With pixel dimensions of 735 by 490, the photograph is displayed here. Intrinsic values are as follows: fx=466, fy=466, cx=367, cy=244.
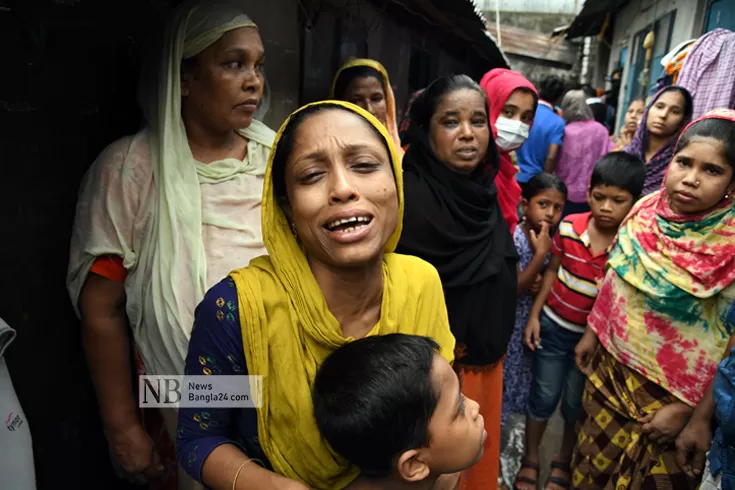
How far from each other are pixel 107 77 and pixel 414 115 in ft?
4.41

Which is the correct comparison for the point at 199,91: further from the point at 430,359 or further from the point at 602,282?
the point at 602,282

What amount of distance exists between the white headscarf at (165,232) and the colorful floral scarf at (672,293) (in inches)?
72.9

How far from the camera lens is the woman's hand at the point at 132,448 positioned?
1643 mm

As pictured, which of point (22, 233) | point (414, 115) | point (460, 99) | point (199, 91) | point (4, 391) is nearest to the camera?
point (4, 391)

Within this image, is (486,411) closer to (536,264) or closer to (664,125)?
(536,264)

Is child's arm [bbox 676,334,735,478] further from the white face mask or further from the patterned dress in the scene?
the white face mask

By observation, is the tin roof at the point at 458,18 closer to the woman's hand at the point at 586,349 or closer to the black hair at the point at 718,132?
the black hair at the point at 718,132

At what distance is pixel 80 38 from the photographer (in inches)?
66.5

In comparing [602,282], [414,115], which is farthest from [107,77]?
[602,282]

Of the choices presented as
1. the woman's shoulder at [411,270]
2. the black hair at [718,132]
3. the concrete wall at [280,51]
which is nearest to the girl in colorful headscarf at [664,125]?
the black hair at [718,132]

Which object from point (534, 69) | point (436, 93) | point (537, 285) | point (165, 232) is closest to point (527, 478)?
point (537, 285)

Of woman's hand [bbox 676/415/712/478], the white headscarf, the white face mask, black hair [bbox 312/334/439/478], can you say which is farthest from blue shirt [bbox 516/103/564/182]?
black hair [bbox 312/334/439/478]

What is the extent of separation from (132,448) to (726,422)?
2.04m

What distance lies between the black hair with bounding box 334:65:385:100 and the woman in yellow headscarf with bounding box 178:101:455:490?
1835 mm
